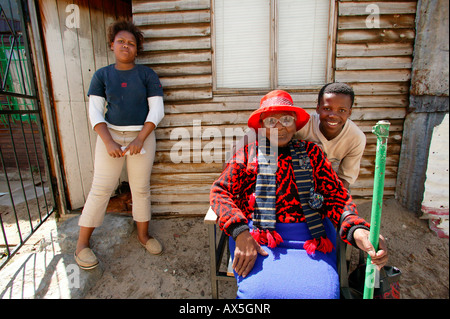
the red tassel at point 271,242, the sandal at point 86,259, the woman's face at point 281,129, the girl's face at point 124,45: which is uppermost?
the girl's face at point 124,45

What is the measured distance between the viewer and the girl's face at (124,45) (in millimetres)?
2589

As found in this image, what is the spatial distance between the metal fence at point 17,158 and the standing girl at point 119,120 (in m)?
0.80

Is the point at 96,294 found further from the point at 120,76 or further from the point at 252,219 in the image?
the point at 120,76

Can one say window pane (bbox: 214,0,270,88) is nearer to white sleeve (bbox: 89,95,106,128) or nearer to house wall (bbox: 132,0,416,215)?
house wall (bbox: 132,0,416,215)

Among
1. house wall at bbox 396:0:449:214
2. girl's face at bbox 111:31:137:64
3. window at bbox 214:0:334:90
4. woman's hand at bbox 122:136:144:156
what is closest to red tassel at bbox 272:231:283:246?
woman's hand at bbox 122:136:144:156

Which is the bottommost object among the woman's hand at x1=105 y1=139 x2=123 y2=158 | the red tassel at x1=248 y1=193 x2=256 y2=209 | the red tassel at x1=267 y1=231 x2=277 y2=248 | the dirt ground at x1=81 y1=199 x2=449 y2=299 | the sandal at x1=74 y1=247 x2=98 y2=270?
the dirt ground at x1=81 y1=199 x2=449 y2=299

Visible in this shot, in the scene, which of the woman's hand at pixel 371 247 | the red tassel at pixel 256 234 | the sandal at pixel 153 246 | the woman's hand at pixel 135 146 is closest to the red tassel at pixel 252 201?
the red tassel at pixel 256 234

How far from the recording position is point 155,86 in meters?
2.76

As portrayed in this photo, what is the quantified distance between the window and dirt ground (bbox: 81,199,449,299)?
1958 mm

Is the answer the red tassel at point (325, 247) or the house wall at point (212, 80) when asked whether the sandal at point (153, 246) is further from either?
the red tassel at point (325, 247)

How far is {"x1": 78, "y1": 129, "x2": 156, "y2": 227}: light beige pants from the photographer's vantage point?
265 centimetres

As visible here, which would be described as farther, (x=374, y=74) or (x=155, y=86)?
(x=374, y=74)
